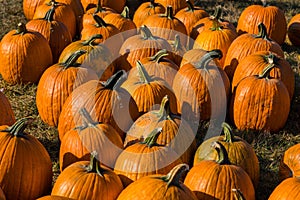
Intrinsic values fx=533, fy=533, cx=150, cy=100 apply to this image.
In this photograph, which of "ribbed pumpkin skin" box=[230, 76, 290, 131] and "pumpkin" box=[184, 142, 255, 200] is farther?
"ribbed pumpkin skin" box=[230, 76, 290, 131]

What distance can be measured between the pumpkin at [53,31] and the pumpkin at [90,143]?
8.20 feet

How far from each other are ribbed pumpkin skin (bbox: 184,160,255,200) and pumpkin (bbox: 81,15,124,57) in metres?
2.77

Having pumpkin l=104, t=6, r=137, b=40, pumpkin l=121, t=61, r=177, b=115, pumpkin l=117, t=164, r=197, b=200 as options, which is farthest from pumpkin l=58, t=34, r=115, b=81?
pumpkin l=117, t=164, r=197, b=200

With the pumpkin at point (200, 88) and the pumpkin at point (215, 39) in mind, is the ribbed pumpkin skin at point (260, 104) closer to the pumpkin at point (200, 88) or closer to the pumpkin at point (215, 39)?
the pumpkin at point (200, 88)

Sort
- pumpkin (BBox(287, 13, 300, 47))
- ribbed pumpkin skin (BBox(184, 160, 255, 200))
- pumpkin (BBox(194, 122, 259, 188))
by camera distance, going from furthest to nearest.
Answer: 1. pumpkin (BBox(287, 13, 300, 47))
2. pumpkin (BBox(194, 122, 259, 188))
3. ribbed pumpkin skin (BBox(184, 160, 255, 200))

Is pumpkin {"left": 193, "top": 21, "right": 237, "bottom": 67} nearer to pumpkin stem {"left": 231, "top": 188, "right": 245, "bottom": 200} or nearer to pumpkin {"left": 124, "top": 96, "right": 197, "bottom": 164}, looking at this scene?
pumpkin {"left": 124, "top": 96, "right": 197, "bottom": 164}

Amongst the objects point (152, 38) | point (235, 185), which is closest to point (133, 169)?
point (235, 185)

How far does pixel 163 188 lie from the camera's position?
11.2 feet

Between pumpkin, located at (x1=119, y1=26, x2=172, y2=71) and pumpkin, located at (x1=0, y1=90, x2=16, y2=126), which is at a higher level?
pumpkin, located at (x1=119, y1=26, x2=172, y2=71)

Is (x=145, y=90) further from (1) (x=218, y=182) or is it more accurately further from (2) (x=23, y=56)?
(2) (x=23, y=56)

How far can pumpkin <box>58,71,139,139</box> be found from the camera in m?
4.84

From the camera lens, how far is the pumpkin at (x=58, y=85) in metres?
5.25

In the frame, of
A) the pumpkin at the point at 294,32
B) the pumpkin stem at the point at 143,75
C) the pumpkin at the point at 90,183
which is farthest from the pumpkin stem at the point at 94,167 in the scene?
the pumpkin at the point at 294,32

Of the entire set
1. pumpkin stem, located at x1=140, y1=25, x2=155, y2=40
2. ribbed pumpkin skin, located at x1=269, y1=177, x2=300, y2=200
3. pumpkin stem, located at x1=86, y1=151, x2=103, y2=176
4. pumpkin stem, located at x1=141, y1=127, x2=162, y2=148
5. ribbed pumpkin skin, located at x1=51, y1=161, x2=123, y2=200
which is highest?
pumpkin stem, located at x1=140, y1=25, x2=155, y2=40
